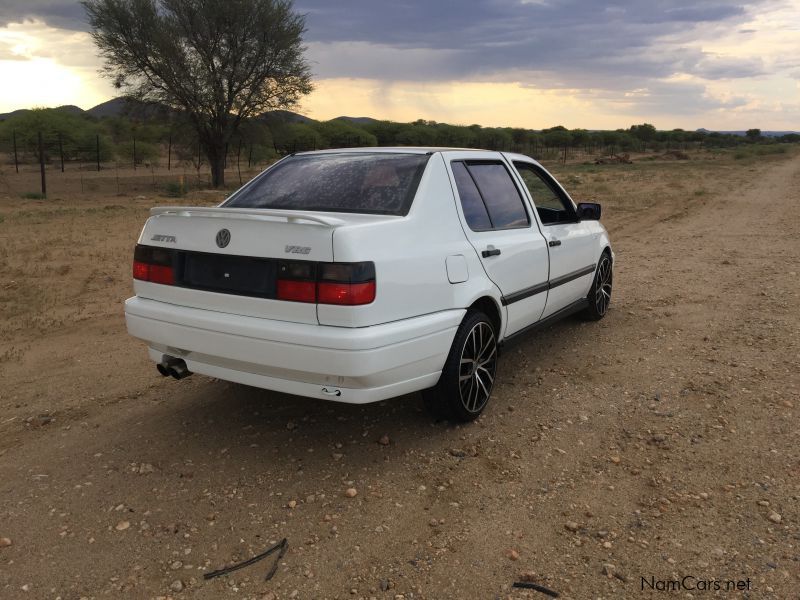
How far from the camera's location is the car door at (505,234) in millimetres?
4105

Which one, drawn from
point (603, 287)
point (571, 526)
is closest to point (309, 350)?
point (571, 526)

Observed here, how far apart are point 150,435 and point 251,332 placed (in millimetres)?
1158

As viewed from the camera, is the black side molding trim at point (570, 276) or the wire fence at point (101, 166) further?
the wire fence at point (101, 166)

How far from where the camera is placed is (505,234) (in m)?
4.38

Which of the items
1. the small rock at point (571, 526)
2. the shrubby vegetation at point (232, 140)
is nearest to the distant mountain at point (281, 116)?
the shrubby vegetation at point (232, 140)

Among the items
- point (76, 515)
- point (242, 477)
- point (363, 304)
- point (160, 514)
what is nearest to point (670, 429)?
point (363, 304)

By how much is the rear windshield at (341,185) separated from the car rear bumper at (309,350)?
2.44 ft

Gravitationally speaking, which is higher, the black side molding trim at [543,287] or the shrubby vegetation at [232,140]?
the shrubby vegetation at [232,140]

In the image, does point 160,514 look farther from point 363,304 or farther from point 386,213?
point 386,213

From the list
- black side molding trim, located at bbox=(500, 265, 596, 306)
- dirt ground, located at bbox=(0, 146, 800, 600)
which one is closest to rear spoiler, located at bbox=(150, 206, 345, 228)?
dirt ground, located at bbox=(0, 146, 800, 600)

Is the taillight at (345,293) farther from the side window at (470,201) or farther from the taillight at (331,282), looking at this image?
the side window at (470,201)

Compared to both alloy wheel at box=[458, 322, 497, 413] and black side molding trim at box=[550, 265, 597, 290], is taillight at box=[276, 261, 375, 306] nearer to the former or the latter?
alloy wheel at box=[458, 322, 497, 413]

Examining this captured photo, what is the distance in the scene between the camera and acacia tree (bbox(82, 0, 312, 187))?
26.2 meters

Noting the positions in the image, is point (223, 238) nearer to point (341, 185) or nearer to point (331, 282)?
point (331, 282)
